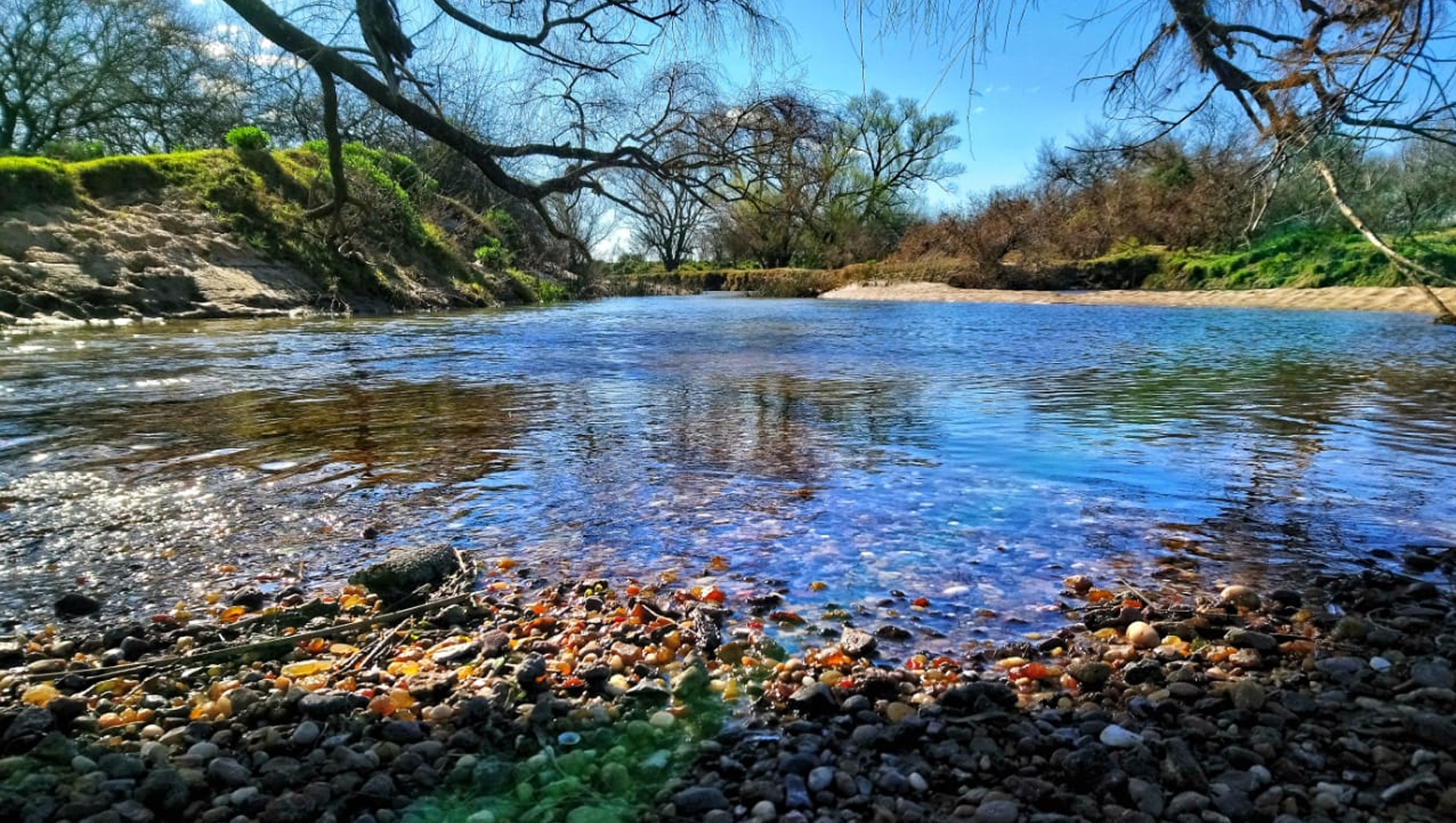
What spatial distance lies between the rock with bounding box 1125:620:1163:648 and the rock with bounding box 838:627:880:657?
2.69 ft

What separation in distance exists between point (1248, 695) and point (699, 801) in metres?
1.51

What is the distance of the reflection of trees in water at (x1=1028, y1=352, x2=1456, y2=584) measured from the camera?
3.61 meters

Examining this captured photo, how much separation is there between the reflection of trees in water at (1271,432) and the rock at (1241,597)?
0.24 metres

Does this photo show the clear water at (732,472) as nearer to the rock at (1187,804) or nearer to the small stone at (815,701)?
the small stone at (815,701)

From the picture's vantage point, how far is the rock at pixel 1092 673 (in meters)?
2.37

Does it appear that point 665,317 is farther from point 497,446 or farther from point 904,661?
point 904,661

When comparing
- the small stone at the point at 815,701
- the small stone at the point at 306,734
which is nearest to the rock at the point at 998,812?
the small stone at the point at 815,701

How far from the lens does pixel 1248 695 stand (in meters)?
2.19

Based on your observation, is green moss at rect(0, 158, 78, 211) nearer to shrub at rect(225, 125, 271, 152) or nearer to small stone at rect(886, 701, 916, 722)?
shrub at rect(225, 125, 271, 152)

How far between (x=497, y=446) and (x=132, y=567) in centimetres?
254

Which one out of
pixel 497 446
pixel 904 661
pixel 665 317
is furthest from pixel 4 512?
pixel 665 317

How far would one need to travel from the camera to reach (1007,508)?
4.11 meters

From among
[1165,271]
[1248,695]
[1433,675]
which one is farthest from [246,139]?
[1165,271]

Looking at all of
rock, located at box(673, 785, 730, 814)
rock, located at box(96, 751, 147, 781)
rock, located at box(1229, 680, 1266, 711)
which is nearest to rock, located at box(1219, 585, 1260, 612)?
rock, located at box(1229, 680, 1266, 711)
